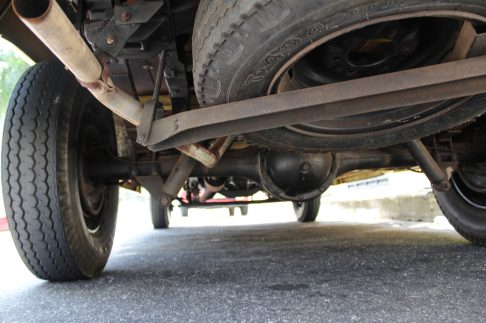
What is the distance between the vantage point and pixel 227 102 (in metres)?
1.23

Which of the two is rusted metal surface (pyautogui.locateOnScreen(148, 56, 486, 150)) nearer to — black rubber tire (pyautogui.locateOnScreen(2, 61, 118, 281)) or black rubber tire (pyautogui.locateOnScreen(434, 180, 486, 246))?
black rubber tire (pyautogui.locateOnScreen(2, 61, 118, 281))

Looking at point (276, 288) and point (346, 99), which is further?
point (276, 288)

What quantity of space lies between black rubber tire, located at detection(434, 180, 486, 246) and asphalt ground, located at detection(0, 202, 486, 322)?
9cm

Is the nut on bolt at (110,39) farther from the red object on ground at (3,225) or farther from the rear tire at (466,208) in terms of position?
the red object on ground at (3,225)

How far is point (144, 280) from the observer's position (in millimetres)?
1832

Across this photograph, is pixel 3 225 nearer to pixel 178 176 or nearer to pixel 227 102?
pixel 178 176

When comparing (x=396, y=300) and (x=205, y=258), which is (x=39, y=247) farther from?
(x=396, y=300)

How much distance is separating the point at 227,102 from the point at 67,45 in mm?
481

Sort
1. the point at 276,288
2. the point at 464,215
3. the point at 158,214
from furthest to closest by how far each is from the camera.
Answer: the point at 158,214
the point at 464,215
the point at 276,288

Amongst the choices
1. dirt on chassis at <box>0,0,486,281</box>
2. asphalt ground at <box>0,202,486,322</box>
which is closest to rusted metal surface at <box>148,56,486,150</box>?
Result: dirt on chassis at <box>0,0,486,281</box>

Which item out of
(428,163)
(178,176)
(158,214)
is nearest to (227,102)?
(178,176)

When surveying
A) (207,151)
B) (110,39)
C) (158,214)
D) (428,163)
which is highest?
(110,39)

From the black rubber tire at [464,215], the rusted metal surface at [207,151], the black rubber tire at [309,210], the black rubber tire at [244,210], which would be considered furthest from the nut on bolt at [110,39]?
the black rubber tire at [244,210]

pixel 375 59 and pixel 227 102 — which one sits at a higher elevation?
pixel 375 59
